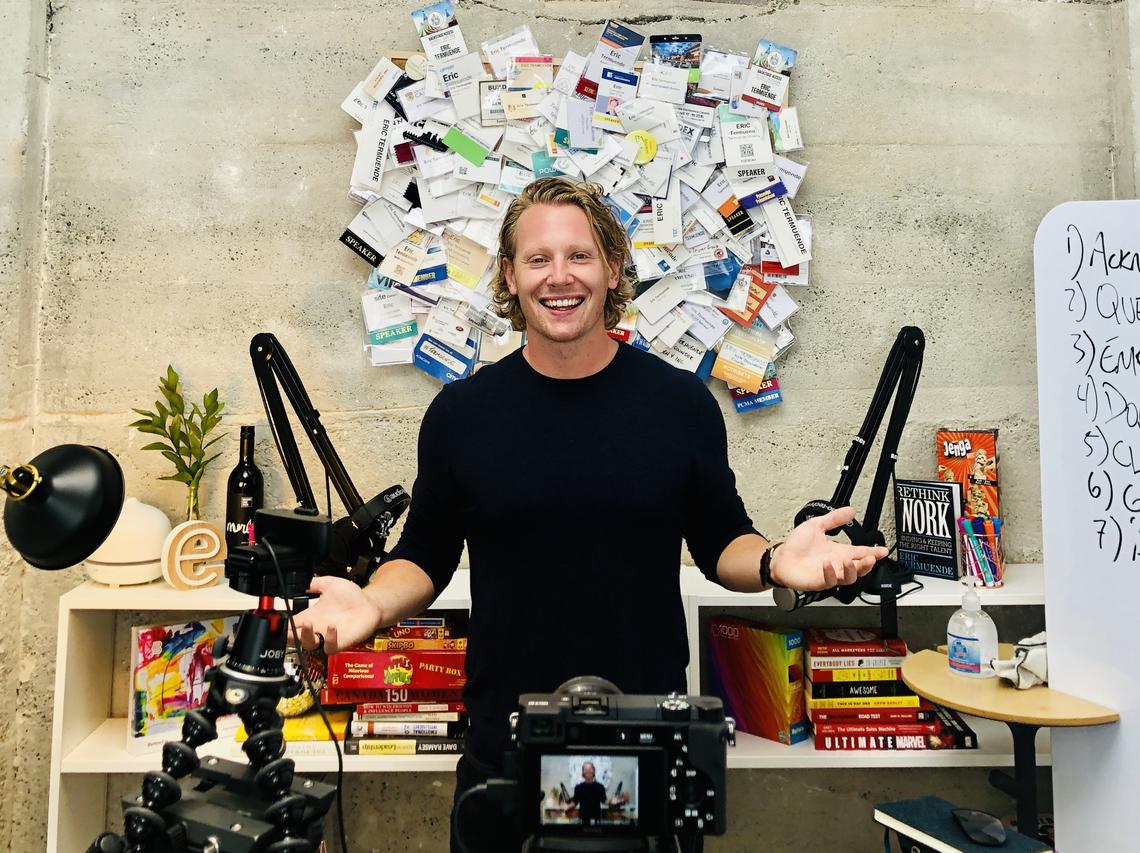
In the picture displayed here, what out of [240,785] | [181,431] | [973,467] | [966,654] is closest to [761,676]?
[966,654]

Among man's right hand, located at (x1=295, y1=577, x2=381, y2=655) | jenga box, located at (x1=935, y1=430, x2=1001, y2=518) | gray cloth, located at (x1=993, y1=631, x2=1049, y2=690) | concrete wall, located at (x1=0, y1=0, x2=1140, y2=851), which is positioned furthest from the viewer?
concrete wall, located at (x1=0, y1=0, x2=1140, y2=851)

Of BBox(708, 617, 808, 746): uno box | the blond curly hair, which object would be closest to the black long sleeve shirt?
the blond curly hair

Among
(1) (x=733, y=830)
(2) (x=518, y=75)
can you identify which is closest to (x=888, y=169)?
(2) (x=518, y=75)

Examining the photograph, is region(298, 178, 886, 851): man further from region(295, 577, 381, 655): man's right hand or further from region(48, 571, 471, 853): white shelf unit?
region(48, 571, 471, 853): white shelf unit

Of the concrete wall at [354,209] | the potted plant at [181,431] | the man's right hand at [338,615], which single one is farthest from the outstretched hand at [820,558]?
the potted plant at [181,431]

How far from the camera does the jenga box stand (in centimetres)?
209

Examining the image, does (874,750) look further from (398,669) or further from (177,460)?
(177,460)

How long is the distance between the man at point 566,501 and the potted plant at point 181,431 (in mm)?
898

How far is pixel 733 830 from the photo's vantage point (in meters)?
2.30

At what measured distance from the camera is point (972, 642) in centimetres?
179

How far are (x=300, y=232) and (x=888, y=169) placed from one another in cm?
159

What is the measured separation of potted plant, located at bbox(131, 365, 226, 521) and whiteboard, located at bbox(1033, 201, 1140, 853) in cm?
189

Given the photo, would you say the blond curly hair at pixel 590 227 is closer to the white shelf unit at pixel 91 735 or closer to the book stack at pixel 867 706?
the white shelf unit at pixel 91 735

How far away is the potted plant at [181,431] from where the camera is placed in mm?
2102
